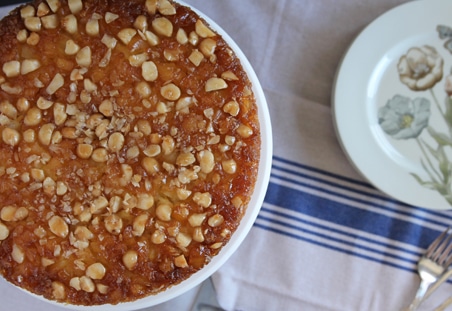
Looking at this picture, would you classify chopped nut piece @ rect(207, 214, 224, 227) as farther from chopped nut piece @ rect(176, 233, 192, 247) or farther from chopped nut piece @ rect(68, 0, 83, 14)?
chopped nut piece @ rect(68, 0, 83, 14)

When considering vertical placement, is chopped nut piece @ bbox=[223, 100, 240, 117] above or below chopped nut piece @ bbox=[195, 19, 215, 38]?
below

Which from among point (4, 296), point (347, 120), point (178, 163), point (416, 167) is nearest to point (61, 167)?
point (178, 163)

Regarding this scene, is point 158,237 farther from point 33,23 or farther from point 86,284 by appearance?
point 33,23

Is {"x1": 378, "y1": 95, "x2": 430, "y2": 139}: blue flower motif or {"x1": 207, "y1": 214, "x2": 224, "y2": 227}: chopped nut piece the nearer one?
{"x1": 207, "y1": 214, "x2": 224, "y2": 227}: chopped nut piece

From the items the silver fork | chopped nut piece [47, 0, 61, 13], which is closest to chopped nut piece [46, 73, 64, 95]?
chopped nut piece [47, 0, 61, 13]

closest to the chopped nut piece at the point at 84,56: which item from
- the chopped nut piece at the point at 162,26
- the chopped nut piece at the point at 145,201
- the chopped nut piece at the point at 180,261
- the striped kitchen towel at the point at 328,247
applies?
the chopped nut piece at the point at 162,26

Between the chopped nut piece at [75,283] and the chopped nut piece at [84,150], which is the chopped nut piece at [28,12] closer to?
the chopped nut piece at [84,150]

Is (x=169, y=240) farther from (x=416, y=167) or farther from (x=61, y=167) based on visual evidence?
(x=416, y=167)
